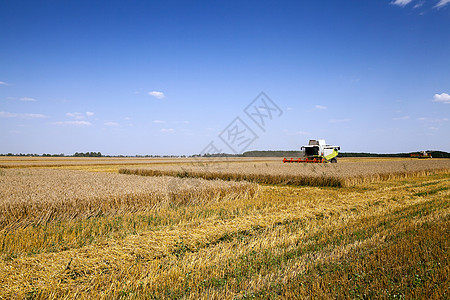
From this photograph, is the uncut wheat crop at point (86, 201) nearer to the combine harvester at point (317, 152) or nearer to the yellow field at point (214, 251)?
the yellow field at point (214, 251)

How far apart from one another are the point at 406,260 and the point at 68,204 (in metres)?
8.76

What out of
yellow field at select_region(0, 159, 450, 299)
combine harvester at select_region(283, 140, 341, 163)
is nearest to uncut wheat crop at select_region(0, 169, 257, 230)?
yellow field at select_region(0, 159, 450, 299)

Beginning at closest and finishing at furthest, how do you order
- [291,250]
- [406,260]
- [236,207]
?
[406,260] → [291,250] → [236,207]

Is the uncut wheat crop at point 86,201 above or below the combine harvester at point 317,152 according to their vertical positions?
below

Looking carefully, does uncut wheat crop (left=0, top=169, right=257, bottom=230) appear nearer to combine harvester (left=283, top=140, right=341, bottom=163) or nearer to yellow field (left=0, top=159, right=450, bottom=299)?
yellow field (left=0, top=159, right=450, bottom=299)

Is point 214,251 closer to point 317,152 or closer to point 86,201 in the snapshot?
point 86,201

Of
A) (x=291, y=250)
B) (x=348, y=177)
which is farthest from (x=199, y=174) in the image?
(x=291, y=250)

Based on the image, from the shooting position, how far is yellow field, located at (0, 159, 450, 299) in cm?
406

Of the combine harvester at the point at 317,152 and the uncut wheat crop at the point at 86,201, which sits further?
the combine harvester at the point at 317,152

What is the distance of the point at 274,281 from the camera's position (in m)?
4.34

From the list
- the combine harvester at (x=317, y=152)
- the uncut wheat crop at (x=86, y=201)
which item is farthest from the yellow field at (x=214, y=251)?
the combine harvester at (x=317, y=152)

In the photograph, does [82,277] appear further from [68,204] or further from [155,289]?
[68,204]

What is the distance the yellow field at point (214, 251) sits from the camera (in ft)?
13.3

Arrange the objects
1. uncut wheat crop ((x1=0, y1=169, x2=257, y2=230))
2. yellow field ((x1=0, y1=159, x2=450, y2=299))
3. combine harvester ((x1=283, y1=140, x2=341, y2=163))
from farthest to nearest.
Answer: combine harvester ((x1=283, y1=140, x2=341, y2=163)), uncut wheat crop ((x1=0, y1=169, x2=257, y2=230)), yellow field ((x1=0, y1=159, x2=450, y2=299))
